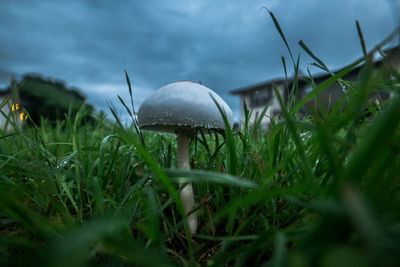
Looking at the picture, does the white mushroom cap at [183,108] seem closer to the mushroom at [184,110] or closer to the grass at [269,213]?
the mushroom at [184,110]

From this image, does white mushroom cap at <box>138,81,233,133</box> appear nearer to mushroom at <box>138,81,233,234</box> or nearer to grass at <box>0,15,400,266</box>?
mushroom at <box>138,81,233,234</box>

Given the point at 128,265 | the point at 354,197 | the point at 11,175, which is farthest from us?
the point at 11,175

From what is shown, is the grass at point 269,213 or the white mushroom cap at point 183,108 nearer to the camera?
the grass at point 269,213

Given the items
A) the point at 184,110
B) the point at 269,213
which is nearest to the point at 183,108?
the point at 184,110

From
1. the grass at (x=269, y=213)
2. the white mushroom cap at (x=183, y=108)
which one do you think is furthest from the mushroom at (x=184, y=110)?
the grass at (x=269, y=213)

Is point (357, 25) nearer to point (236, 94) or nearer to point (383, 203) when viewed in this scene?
point (383, 203)

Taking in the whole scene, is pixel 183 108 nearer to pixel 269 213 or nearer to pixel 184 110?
pixel 184 110

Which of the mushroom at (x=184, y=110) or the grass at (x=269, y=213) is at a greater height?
the mushroom at (x=184, y=110)

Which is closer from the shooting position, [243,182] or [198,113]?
[243,182]

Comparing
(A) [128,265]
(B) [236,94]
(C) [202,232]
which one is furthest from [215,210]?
(B) [236,94]
